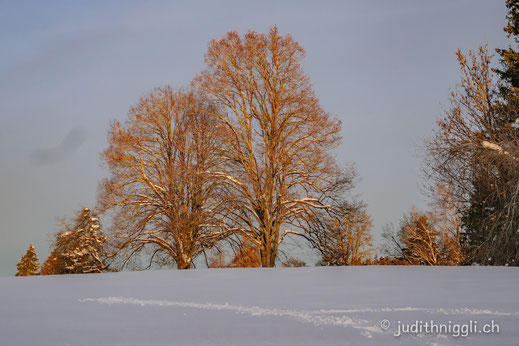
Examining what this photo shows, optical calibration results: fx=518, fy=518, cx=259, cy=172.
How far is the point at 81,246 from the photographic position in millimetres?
21734

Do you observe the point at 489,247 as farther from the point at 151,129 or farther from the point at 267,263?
the point at 151,129

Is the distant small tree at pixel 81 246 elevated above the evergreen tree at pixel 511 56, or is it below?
below

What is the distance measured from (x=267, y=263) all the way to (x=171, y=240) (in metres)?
4.53

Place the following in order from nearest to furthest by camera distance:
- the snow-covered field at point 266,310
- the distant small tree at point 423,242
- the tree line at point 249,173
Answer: the snow-covered field at point 266,310 → the tree line at point 249,173 → the distant small tree at point 423,242

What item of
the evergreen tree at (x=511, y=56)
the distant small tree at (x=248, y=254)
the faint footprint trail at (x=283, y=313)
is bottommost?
the faint footprint trail at (x=283, y=313)

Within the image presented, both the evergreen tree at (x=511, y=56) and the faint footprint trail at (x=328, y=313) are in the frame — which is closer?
the faint footprint trail at (x=328, y=313)

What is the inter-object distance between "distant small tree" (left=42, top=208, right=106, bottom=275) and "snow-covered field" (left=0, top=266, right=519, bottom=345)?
10.1 m

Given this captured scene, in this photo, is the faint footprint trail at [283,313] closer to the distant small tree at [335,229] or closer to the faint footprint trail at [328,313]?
the faint footprint trail at [328,313]

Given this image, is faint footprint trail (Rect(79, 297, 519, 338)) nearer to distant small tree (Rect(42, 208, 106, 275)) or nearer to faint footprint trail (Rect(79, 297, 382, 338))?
faint footprint trail (Rect(79, 297, 382, 338))

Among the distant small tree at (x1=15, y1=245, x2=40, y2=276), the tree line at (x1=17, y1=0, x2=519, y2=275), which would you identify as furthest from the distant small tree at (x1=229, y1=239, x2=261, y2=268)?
the distant small tree at (x1=15, y1=245, x2=40, y2=276)

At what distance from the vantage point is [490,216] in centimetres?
1609

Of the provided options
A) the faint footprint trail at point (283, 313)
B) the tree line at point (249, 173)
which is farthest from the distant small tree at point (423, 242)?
the faint footprint trail at point (283, 313)

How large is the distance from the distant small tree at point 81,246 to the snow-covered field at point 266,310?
1013 cm

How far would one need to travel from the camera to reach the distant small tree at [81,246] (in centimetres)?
2122
